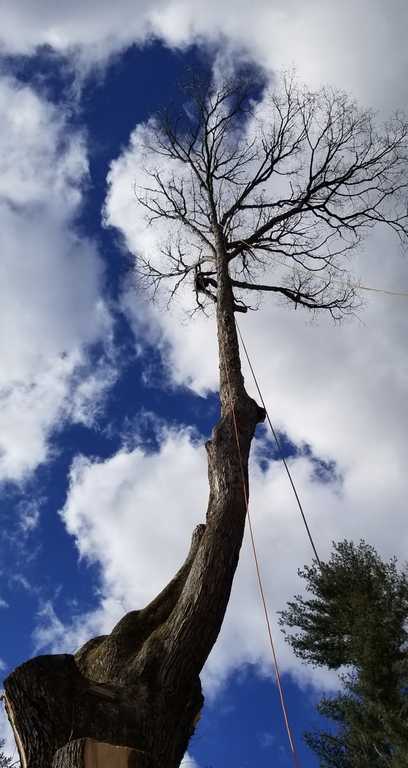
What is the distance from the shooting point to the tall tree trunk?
2.69m

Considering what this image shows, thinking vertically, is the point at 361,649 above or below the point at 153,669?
above

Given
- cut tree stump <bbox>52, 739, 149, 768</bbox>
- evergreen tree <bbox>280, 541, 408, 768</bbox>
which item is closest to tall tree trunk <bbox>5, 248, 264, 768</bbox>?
cut tree stump <bbox>52, 739, 149, 768</bbox>

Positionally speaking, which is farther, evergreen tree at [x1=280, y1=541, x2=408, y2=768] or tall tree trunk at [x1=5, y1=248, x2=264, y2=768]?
evergreen tree at [x1=280, y1=541, x2=408, y2=768]

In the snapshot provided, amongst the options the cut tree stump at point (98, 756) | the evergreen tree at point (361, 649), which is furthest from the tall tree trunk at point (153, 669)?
the evergreen tree at point (361, 649)

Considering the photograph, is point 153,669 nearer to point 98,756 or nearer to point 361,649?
point 98,756

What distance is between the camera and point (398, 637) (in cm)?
1055

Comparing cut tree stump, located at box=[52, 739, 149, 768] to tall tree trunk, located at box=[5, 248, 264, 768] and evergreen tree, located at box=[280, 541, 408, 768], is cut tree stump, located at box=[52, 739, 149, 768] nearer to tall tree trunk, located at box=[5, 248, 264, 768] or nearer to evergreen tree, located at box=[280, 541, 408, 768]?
tall tree trunk, located at box=[5, 248, 264, 768]

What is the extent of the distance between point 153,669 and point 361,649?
8.69 meters

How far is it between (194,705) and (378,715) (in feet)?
28.8

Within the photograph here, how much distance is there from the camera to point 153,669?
3168mm

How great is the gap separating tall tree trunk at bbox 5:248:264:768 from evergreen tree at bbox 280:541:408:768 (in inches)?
292

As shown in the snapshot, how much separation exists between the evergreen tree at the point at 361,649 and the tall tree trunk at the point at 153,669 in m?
7.41

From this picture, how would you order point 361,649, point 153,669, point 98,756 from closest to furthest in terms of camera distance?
point 98,756, point 153,669, point 361,649

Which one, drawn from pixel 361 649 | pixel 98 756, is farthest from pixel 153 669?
pixel 361 649
